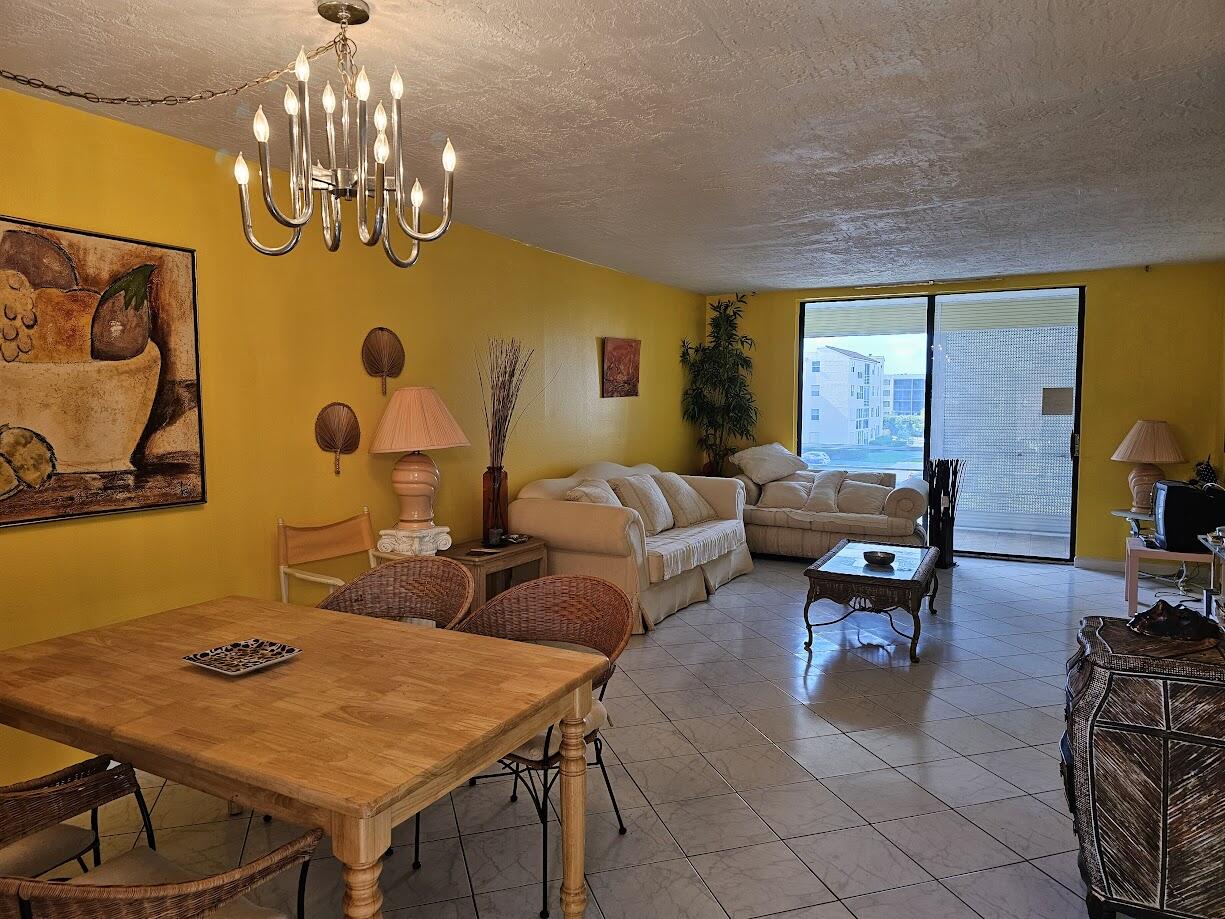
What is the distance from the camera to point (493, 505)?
186 inches

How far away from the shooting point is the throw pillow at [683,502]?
20.0 ft

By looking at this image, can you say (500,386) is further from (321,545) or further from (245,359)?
(245,359)

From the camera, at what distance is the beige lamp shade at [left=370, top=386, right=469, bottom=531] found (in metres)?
4.02

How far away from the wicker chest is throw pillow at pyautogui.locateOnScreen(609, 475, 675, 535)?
12.2 ft

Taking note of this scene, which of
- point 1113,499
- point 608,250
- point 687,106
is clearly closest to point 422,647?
point 687,106

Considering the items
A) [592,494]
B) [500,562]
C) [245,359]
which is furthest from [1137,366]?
[245,359]

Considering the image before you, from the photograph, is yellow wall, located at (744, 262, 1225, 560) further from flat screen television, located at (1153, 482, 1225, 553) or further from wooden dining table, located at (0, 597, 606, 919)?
wooden dining table, located at (0, 597, 606, 919)

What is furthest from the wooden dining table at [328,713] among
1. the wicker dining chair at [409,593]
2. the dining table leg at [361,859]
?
the wicker dining chair at [409,593]

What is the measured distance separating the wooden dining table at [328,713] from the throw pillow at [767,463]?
17.7 feet

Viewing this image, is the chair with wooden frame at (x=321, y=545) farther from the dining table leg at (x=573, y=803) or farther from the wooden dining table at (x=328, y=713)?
the dining table leg at (x=573, y=803)

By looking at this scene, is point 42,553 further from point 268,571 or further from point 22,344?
point 268,571

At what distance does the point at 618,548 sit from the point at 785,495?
111 inches

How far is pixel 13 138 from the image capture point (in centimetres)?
273

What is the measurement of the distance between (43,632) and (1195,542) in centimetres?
618
